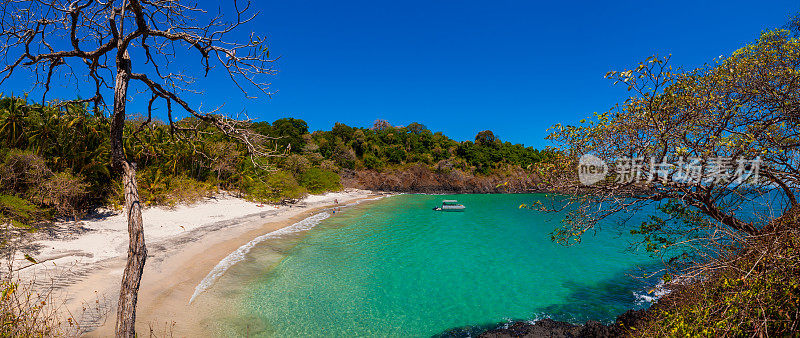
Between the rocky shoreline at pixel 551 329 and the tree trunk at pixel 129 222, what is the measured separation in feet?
22.6

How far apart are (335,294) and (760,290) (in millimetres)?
9545

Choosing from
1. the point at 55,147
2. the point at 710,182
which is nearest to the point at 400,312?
the point at 710,182

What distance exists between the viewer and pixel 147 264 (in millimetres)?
10062

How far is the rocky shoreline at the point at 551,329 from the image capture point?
701 cm

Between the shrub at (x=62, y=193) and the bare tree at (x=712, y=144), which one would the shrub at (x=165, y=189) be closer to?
the shrub at (x=62, y=193)

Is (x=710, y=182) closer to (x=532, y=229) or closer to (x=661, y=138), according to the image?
(x=661, y=138)

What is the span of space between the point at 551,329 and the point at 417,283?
507 centimetres

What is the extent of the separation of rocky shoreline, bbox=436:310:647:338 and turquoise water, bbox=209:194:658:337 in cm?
38

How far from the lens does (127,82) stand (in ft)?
10.6

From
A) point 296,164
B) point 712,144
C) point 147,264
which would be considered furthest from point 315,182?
point 712,144

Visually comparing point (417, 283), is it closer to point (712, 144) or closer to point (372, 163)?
point (712, 144)

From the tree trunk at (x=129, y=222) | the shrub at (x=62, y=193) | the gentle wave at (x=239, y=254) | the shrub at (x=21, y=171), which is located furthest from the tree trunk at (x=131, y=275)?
the shrub at (x=62, y=193)

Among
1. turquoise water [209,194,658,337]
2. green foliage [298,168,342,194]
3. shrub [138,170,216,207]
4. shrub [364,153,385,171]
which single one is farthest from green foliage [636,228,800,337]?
shrub [364,153,385,171]

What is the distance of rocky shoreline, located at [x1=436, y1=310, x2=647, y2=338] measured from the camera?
701cm
